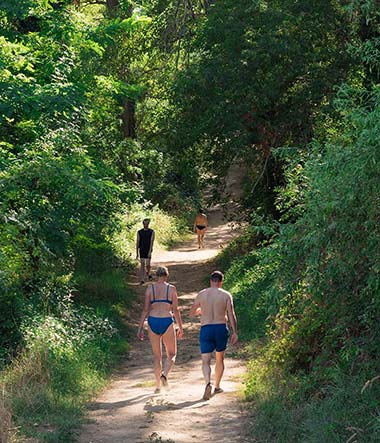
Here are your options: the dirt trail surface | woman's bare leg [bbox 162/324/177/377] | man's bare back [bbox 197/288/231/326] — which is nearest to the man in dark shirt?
the dirt trail surface

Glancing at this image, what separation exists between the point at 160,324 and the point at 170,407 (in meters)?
1.26

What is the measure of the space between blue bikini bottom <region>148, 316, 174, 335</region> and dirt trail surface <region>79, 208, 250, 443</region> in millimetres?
868

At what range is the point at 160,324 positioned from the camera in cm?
1144

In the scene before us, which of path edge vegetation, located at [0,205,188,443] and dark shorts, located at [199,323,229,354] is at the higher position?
dark shorts, located at [199,323,229,354]

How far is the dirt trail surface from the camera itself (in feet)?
31.2

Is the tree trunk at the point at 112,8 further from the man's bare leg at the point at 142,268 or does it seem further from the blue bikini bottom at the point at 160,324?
the blue bikini bottom at the point at 160,324

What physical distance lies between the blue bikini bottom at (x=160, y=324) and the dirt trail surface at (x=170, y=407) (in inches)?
34.2

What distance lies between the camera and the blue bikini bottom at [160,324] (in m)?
11.4

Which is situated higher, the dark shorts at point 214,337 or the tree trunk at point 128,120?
the tree trunk at point 128,120

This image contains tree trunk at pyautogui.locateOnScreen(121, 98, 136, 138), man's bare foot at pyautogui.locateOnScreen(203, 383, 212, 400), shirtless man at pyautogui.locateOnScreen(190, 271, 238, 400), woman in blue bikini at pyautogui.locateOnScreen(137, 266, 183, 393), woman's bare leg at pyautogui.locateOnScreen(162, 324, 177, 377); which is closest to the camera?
man's bare foot at pyautogui.locateOnScreen(203, 383, 212, 400)

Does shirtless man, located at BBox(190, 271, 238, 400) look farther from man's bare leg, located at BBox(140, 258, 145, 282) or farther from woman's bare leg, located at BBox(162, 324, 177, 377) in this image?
man's bare leg, located at BBox(140, 258, 145, 282)

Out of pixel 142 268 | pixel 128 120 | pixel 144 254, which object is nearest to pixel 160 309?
pixel 144 254

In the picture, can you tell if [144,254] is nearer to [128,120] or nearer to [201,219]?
[201,219]

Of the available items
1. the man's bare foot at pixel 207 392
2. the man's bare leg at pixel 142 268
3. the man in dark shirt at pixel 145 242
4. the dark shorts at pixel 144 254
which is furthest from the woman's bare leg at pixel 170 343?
the man's bare leg at pixel 142 268
